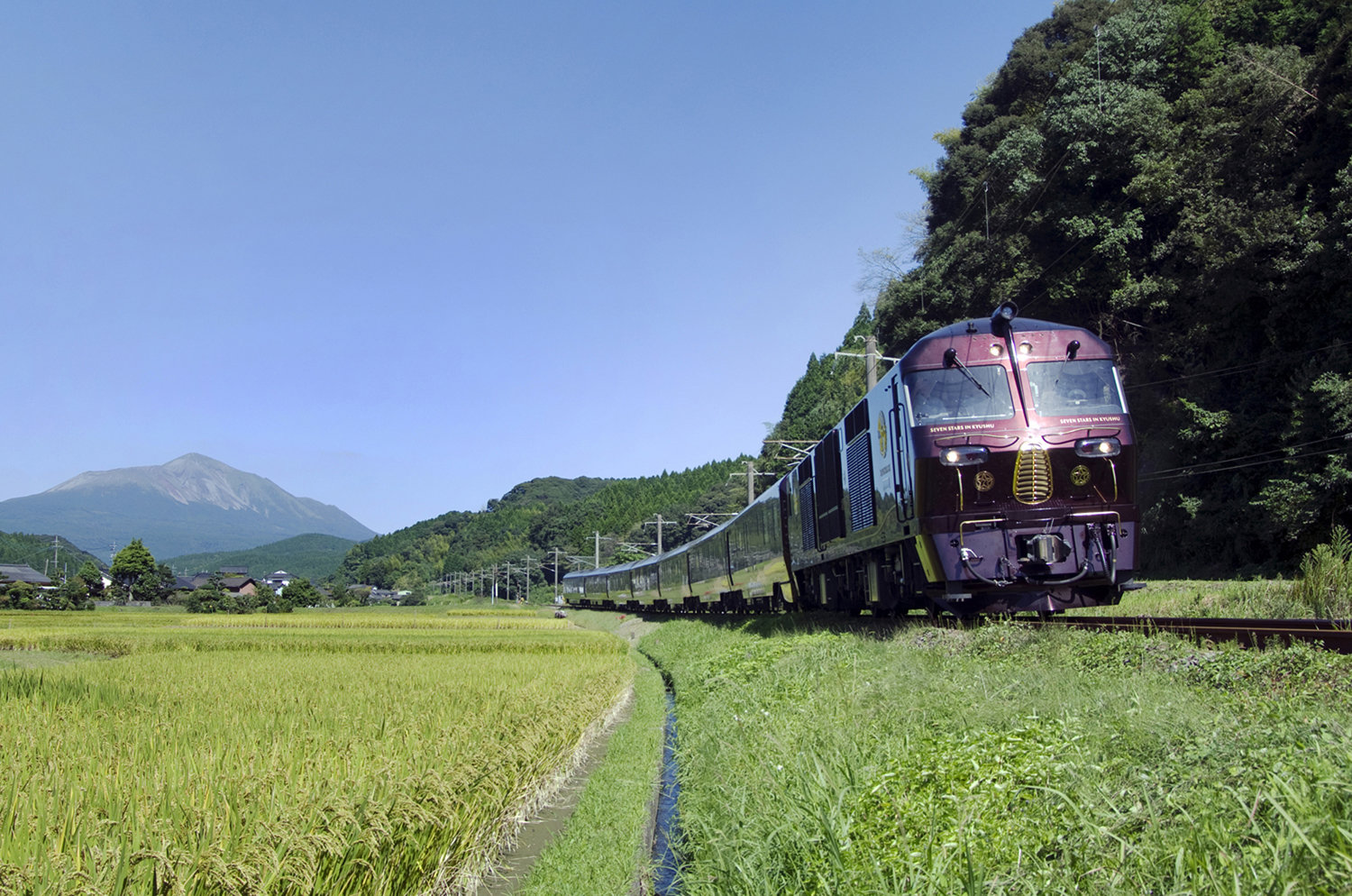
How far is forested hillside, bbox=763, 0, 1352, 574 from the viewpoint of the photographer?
2339 cm

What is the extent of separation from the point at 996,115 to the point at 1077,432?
1293 inches

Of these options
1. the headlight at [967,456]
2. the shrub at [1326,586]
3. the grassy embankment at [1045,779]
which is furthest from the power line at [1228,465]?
the grassy embankment at [1045,779]

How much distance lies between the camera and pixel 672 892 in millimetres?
6605

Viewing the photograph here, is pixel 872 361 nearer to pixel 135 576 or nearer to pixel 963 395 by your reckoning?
pixel 963 395

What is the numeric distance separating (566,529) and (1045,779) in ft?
436

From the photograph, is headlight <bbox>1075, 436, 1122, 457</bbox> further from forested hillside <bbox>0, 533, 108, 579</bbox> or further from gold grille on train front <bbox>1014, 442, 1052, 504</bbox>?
forested hillside <bbox>0, 533, 108, 579</bbox>

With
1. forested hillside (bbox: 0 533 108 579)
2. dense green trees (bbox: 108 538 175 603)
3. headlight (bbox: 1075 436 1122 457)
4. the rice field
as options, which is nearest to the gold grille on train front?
headlight (bbox: 1075 436 1122 457)

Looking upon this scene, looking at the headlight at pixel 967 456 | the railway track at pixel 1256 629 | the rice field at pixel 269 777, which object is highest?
the headlight at pixel 967 456

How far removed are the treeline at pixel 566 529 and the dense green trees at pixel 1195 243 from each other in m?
42.3

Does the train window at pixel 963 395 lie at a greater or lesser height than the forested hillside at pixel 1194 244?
lesser

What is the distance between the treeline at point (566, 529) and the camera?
98600 millimetres

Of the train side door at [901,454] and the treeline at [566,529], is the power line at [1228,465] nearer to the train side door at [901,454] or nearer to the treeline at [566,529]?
the train side door at [901,454]

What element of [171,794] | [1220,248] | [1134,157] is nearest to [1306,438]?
[1220,248]

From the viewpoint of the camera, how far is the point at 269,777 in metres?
5.67
